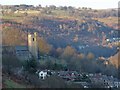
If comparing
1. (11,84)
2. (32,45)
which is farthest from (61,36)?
(11,84)

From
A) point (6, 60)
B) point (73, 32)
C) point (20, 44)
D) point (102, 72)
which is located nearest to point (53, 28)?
point (73, 32)

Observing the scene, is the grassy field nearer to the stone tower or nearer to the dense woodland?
the dense woodland

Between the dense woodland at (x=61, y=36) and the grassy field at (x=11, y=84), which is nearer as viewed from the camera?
the grassy field at (x=11, y=84)

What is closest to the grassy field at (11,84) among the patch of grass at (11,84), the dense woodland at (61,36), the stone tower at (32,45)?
the patch of grass at (11,84)

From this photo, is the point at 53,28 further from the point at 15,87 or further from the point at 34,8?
the point at 15,87

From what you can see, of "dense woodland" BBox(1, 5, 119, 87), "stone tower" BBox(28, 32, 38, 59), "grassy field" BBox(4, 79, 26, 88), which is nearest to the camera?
"grassy field" BBox(4, 79, 26, 88)

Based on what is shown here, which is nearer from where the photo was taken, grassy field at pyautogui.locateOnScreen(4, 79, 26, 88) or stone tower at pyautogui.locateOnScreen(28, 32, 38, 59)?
grassy field at pyautogui.locateOnScreen(4, 79, 26, 88)

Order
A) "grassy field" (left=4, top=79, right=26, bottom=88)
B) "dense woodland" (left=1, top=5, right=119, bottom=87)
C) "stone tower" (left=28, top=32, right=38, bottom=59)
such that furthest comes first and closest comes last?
"stone tower" (left=28, top=32, right=38, bottom=59) → "dense woodland" (left=1, top=5, right=119, bottom=87) → "grassy field" (left=4, top=79, right=26, bottom=88)

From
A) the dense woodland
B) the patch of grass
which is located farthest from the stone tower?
the patch of grass

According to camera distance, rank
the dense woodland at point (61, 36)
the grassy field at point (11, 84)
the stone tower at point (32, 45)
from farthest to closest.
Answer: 1. the stone tower at point (32, 45)
2. the dense woodland at point (61, 36)
3. the grassy field at point (11, 84)

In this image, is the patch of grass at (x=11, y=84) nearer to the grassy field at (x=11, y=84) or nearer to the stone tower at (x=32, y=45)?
the grassy field at (x=11, y=84)

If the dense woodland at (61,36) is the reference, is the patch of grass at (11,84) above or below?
above
